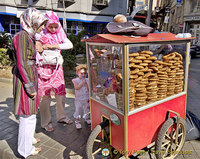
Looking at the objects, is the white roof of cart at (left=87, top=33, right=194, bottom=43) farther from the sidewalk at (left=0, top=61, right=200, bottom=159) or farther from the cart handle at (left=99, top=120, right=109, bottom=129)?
the sidewalk at (left=0, top=61, right=200, bottom=159)

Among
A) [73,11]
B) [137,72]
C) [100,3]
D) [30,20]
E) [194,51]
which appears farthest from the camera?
[100,3]

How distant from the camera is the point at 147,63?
217cm

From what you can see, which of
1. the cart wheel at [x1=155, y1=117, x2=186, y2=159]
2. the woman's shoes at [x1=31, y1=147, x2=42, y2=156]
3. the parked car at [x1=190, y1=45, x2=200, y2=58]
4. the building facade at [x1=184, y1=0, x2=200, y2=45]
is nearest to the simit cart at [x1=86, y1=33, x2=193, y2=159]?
the cart wheel at [x1=155, y1=117, x2=186, y2=159]

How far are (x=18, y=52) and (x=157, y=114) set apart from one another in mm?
1925

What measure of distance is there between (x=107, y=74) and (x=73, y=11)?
1575cm

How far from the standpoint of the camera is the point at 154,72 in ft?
7.43

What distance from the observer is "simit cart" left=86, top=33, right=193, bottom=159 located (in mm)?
2016

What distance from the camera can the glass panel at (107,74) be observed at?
2.07 metres

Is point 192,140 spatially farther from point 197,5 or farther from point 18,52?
point 197,5

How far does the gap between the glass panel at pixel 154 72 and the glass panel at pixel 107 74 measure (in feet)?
0.46

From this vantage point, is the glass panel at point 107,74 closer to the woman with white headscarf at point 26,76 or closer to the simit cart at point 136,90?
the simit cart at point 136,90

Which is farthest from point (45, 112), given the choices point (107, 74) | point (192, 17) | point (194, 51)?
point (192, 17)

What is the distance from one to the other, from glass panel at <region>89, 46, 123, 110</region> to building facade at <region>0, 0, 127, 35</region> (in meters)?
12.8

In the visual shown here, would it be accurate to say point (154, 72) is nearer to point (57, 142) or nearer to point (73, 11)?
point (57, 142)
